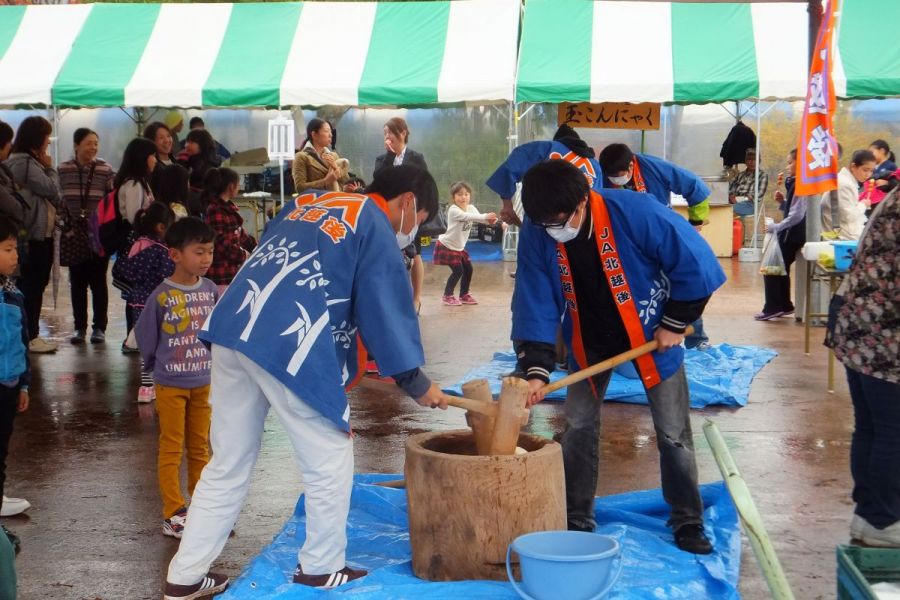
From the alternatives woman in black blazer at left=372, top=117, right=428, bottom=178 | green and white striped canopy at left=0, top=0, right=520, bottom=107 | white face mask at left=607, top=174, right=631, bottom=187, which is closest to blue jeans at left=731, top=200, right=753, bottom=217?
green and white striped canopy at left=0, top=0, right=520, bottom=107

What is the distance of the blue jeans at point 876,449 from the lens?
4.01 meters

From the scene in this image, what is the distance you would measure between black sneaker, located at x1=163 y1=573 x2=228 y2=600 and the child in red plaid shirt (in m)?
A: 4.01

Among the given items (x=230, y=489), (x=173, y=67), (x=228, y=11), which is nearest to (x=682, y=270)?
(x=230, y=489)

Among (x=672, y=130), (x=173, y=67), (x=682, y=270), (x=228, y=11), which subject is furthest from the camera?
(x=672, y=130)

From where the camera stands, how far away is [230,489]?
11.7 ft

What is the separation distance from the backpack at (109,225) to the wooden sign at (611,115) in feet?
12.8

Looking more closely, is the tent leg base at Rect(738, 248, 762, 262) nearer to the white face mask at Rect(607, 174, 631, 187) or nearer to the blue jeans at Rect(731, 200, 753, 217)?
the blue jeans at Rect(731, 200, 753, 217)

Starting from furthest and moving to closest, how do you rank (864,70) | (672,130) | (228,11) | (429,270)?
(672,130) < (429,270) < (228,11) < (864,70)

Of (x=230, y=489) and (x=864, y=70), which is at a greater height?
(x=864, y=70)

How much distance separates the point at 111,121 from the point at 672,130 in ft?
30.9

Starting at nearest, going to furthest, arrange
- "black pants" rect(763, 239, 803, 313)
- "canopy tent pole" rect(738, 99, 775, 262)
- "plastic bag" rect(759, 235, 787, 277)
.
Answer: "plastic bag" rect(759, 235, 787, 277)
"black pants" rect(763, 239, 803, 313)
"canopy tent pole" rect(738, 99, 775, 262)

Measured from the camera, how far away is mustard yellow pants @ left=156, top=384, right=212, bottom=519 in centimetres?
436

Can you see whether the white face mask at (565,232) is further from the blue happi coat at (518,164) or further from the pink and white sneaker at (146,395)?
the pink and white sneaker at (146,395)

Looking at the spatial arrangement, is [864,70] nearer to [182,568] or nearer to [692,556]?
[692,556]
